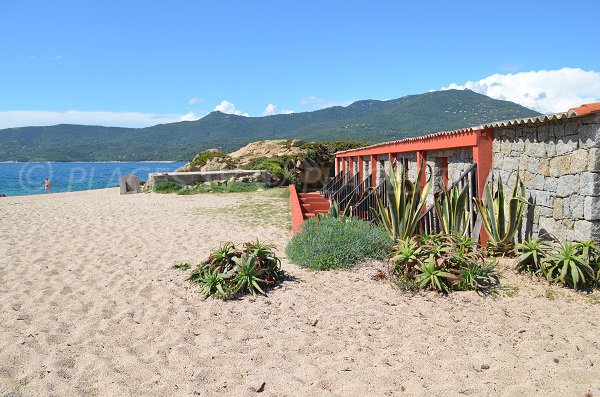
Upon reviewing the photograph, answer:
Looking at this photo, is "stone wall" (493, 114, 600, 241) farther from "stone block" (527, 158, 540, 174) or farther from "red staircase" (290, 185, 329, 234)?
"red staircase" (290, 185, 329, 234)

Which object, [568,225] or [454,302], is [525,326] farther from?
[568,225]

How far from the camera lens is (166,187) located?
1934cm

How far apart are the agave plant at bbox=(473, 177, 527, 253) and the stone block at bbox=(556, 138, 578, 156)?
61 cm

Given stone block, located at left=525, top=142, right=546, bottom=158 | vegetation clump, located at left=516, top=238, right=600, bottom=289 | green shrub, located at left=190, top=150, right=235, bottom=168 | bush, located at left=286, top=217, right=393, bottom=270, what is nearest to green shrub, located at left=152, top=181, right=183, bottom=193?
green shrub, located at left=190, top=150, right=235, bottom=168

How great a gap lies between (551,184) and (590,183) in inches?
24.5

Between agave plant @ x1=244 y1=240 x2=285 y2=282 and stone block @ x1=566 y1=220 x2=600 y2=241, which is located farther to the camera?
agave plant @ x1=244 y1=240 x2=285 y2=282

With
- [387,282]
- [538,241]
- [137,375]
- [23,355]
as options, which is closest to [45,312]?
[23,355]

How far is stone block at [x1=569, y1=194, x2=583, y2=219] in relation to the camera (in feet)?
14.9

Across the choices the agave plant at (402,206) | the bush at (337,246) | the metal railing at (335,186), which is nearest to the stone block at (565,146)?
the agave plant at (402,206)

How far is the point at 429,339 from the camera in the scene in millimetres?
3609

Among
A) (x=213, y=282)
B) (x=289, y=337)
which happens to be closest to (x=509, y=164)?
(x=289, y=337)

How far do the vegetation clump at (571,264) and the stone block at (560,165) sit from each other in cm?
83

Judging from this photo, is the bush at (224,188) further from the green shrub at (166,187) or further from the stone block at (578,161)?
the stone block at (578,161)

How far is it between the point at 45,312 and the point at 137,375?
193cm
